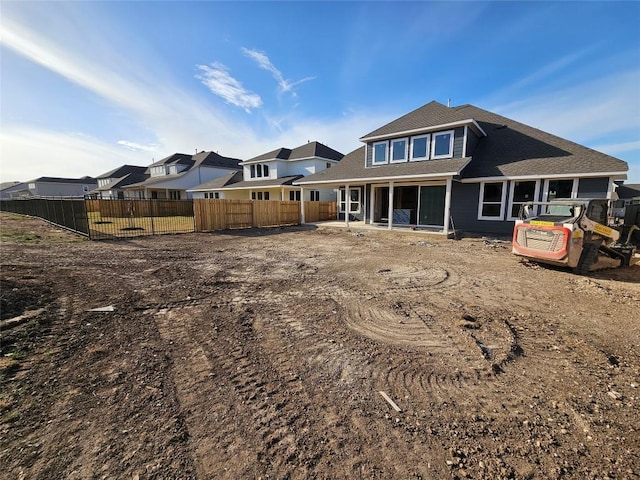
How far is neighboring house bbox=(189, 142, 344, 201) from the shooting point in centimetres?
2627

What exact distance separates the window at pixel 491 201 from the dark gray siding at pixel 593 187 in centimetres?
274

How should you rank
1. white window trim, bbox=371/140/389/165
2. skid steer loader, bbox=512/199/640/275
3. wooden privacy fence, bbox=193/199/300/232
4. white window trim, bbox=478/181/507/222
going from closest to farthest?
1. skid steer loader, bbox=512/199/640/275
2. white window trim, bbox=478/181/507/222
3. wooden privacy fence, bbox=193/199/300/232
4. white window trim, bbox=371/140/389/165

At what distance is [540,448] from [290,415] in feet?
6.43

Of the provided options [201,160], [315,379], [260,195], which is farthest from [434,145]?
[201,160]

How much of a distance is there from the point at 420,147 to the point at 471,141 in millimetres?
2599

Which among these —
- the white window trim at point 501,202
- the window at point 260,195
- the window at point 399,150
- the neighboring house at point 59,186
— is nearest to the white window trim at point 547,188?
the white window trim at point 501,202

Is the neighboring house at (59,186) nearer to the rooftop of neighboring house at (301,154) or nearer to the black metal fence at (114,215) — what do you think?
the black metal fence at (114,215)

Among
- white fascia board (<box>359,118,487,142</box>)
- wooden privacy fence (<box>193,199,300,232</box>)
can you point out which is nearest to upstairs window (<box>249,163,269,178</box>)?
wooden privacy fence (<box>193,199,300,232</box>)

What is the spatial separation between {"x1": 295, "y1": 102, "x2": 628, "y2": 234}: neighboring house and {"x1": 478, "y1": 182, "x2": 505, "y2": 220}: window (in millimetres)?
40

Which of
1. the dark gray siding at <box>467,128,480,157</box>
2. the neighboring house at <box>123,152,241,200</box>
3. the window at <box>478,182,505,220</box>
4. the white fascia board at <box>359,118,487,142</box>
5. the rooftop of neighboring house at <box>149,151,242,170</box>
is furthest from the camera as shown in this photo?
the rooftop of neighboring house at <box>149,151,242,170</box>

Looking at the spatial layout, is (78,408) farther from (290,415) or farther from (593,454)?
(593,454)

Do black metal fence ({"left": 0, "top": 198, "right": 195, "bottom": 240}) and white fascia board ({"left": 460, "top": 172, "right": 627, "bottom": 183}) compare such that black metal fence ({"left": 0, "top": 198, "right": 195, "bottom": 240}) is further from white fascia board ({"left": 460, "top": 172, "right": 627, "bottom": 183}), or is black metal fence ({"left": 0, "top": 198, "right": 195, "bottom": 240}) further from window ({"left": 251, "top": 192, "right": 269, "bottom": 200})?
white fascia board ({"left": 460, "top": 172, "right": 627, "bottom": 183})

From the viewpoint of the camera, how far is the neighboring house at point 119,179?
1672 inches

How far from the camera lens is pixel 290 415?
241cm
